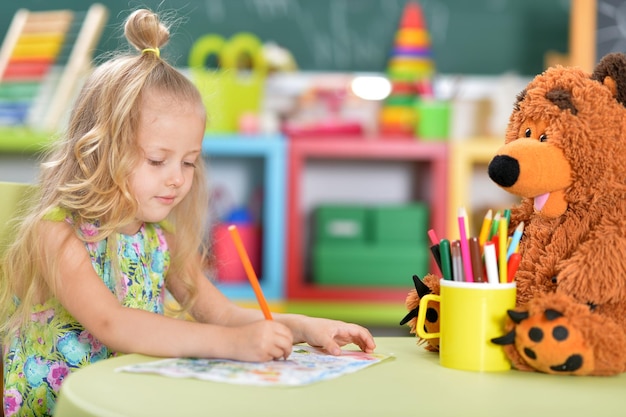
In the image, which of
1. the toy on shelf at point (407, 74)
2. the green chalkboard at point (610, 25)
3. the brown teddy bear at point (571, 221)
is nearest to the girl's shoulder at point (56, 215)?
the brown teddy bear at point (571, 221)

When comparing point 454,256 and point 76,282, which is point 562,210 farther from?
point 76,282

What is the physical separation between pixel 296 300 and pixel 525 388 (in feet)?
5.88

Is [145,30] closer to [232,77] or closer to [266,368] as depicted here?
[266,368]


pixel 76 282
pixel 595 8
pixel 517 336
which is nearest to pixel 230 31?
pixel 595 8

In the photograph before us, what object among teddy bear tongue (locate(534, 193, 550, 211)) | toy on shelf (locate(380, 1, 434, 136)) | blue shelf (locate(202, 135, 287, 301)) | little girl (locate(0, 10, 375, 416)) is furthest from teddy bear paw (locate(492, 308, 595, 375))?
toy on shelf (locate(380, 1, 434, 136))

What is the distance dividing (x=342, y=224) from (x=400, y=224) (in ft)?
0.55

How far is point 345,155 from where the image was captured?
255 centimetres

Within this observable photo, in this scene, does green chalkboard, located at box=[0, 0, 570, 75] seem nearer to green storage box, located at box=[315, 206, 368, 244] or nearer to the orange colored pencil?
green storage box, located at box=[315, 206, 368, 244]

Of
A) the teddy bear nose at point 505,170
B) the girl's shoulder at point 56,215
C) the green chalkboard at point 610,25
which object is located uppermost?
the green chalkboard at point 610,25

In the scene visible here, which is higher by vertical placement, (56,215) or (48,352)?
(56,215)

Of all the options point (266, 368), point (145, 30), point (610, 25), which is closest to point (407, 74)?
point (610, 25)

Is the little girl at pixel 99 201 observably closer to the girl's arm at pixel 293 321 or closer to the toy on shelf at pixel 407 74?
the girl's arm at pixel 293 321

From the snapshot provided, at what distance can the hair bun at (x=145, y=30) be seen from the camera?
1.08m

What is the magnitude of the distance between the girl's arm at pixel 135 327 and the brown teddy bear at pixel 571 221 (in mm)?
187
